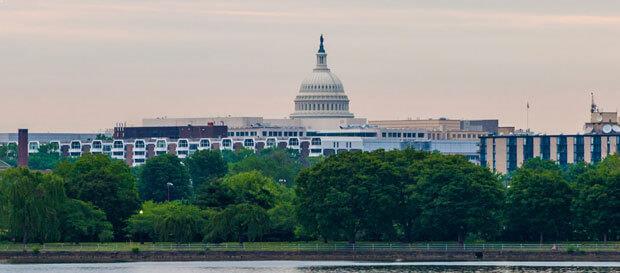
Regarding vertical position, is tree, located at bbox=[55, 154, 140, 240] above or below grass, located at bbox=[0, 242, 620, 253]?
above

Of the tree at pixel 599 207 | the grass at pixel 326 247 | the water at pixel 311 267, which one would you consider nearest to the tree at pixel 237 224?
the grass at pixel 326 247

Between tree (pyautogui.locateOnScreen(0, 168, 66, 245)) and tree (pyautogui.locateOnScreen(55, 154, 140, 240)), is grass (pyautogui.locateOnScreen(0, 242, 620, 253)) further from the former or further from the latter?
tree (pyautogui.locateOnScreen(55, 154, 140, 240))

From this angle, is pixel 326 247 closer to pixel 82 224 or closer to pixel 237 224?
pixel 237 224

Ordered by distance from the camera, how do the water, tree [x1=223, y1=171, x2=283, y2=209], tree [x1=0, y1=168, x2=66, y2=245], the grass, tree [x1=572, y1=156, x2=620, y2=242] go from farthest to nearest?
tree [x1=223, y1=171, x2=283, y2=209] < tree [x1=572, y1=156, x2=620, y2=242] < tree [x1=0, y1=168, x2=66, y2=245] < the grass < the water

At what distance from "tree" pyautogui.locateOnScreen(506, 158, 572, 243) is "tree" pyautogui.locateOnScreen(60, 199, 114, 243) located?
3011 centimetres

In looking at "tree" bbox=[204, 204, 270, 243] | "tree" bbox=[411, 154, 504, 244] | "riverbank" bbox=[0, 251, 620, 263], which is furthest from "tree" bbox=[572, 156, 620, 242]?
"tree" bbox=[204, 204, 270, 243]

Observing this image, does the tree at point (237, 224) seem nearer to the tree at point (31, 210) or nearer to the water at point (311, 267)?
the water at point (311, 267)

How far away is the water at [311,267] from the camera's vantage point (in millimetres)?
161250

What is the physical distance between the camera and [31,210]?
6978 inches

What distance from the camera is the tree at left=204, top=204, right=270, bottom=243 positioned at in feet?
590

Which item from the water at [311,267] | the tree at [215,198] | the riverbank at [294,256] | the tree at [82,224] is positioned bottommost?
the water at [311,267]

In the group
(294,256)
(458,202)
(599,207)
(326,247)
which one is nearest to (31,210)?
(294,256)

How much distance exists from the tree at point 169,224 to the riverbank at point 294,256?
16.0ft

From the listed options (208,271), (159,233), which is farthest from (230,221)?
(208,271)
